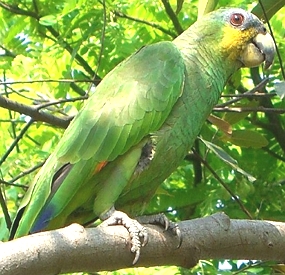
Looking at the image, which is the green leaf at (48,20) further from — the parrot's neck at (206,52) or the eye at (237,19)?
the eye at (237,19)

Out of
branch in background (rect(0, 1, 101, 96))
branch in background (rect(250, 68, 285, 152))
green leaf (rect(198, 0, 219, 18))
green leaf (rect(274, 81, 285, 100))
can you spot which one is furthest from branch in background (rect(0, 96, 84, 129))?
branch in background (rect(250, 68, 285, 152))

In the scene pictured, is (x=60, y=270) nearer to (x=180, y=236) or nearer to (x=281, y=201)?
(x=180, y=236)

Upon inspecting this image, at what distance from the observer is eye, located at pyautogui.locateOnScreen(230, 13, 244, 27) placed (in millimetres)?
2764

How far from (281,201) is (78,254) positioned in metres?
1.90

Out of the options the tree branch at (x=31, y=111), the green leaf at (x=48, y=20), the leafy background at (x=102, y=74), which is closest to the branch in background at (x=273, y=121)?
the leafy background at (x=102, y=74)

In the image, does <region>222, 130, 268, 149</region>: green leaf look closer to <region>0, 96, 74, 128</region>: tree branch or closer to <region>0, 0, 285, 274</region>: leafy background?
<region>0, 0, 285, 274</region>: leafy background

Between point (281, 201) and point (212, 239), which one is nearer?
point (212, 239)

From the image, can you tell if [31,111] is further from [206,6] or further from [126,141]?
[206,6]

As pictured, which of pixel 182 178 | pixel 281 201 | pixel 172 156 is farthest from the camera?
pixel 182 178

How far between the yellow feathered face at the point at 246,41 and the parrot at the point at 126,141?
0.42ft

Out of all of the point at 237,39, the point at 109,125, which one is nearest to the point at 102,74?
the point at 237,39

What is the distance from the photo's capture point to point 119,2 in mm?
3447

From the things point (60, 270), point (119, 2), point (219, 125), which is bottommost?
point (219, 125)

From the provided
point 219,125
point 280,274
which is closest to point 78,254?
point 280,274
